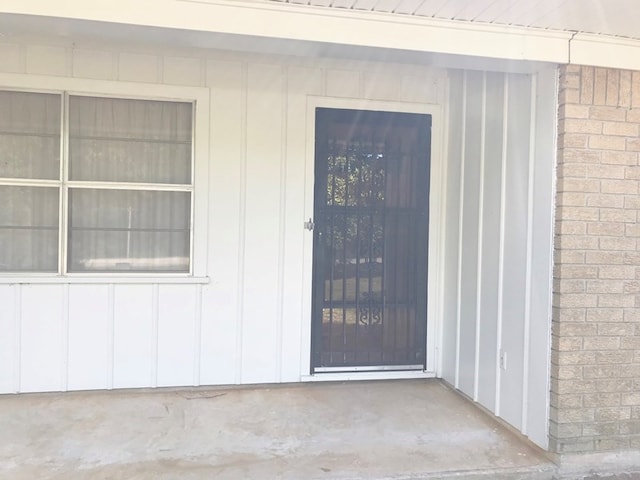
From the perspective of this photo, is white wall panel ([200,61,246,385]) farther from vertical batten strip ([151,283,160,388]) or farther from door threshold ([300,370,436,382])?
door threshold ([300,370,436,382])

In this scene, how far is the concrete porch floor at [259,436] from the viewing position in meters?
2.77

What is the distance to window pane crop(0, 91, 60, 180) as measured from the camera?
374cm

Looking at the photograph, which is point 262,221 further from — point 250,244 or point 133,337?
point 133,337

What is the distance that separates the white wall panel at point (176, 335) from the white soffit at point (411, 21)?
6.92ft

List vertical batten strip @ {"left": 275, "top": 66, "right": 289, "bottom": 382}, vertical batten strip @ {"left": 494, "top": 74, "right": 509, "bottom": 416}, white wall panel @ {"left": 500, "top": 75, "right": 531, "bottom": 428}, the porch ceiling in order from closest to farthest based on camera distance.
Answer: the porch ceiling, white wall panel @ {"left": 500, "top": 75, "right": 531, "bottom": 428}, vertical batten strip @ {"left": 494, "top": 74, "right": 509, "bottom": 416}, vertical batten strip @ {"left": 275, "top": 66, "right": 289, "bottom": 382}

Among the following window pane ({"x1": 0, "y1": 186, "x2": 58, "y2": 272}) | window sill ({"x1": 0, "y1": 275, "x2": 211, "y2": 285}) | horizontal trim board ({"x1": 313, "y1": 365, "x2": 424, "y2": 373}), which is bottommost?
horizontal trim board ({"x1": 313, "y1": 365, "x2": 424, "y2": 373})

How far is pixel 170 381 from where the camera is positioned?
13.0 ft

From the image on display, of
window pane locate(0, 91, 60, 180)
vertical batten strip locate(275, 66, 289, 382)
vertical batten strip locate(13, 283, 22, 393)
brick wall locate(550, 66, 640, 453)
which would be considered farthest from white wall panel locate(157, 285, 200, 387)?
brick wall locate(550, 66, 640, 453)

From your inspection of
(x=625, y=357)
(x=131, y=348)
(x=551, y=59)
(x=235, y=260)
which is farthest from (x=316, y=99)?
(x=625, y=357)

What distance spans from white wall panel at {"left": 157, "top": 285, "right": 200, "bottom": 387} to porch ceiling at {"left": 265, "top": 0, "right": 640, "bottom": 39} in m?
2.34

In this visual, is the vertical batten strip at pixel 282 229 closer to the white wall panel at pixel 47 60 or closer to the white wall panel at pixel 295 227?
the white wall panel at pixel 295 227

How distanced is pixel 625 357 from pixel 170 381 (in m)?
3.13

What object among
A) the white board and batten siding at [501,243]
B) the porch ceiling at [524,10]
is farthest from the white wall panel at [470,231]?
the porch ceiling at [524,10]

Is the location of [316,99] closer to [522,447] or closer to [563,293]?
[563,293]
